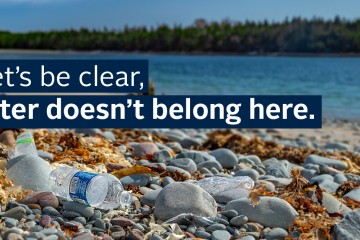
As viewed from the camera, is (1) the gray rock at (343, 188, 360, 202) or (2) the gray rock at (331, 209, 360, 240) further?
(1) the gray rock at (343, 188, 360, 202)

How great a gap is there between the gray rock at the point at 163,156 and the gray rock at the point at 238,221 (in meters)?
1.65

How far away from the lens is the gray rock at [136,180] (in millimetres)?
4305

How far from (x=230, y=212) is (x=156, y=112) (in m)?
3.70

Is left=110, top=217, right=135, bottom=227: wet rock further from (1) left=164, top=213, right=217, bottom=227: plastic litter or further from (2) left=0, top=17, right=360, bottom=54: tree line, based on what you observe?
(2) left=0, top=17, right=360, bottom=54: tree line

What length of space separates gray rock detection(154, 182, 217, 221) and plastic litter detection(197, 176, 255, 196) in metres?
0.44

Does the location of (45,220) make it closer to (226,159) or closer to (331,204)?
(331,204)

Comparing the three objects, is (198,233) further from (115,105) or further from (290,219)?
(115,105)

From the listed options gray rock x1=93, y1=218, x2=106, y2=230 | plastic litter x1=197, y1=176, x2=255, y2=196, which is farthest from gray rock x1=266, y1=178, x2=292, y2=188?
gray rock x1=93, y1=218, x2=106, y2=230

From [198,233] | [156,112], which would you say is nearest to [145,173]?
[198,233]

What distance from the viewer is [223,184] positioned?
4.37m

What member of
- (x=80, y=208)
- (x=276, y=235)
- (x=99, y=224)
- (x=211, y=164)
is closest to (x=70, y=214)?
(x=80, y=208)

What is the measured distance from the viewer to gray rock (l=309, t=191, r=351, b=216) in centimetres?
409

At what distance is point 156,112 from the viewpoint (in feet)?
24.2

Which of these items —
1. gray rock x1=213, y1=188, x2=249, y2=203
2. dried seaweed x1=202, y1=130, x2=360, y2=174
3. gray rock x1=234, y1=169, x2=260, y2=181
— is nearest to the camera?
gray rock x1=213, y1=188, x2=249, y2=203
